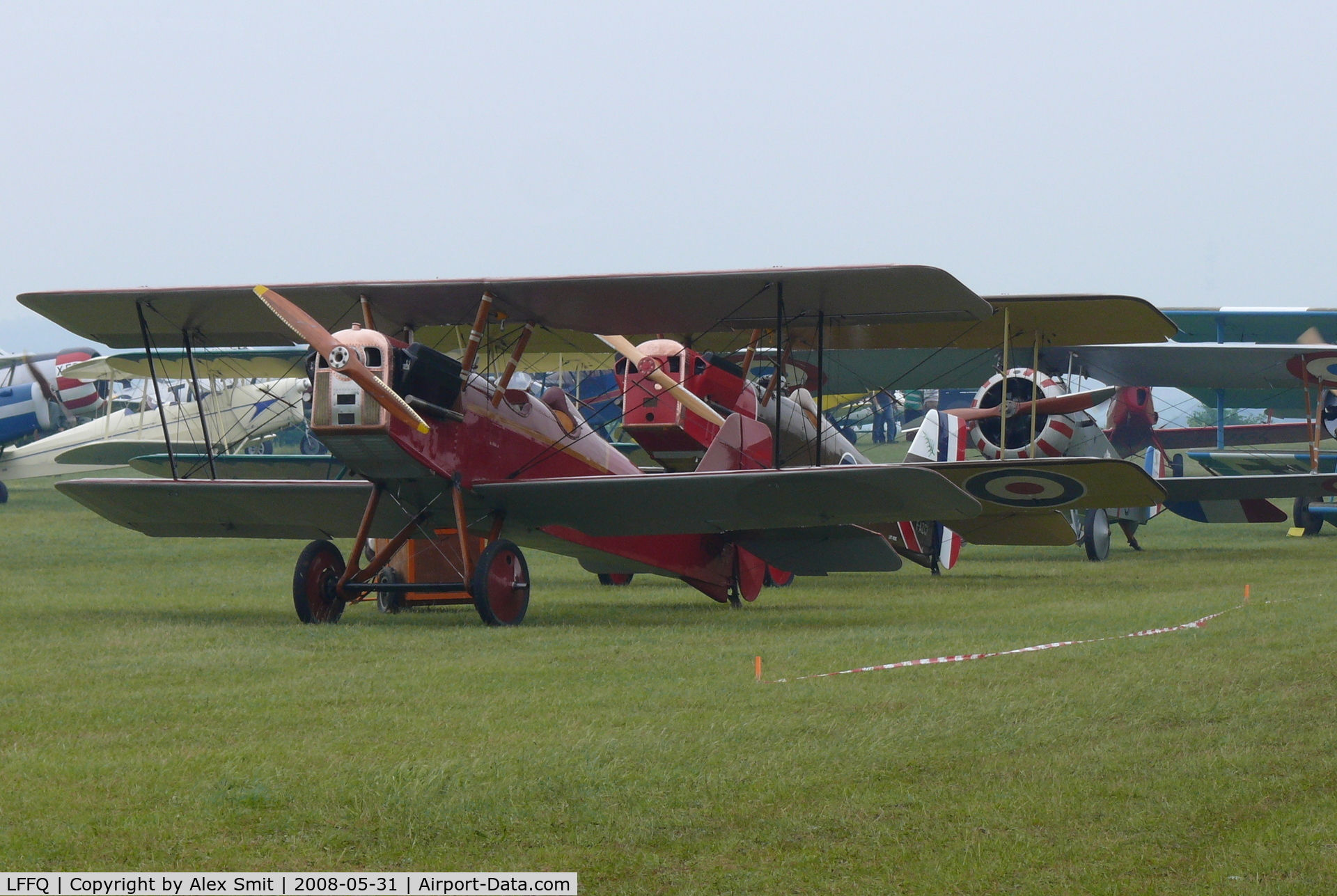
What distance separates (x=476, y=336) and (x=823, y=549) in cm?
353

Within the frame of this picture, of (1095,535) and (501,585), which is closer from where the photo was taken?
(501,585)

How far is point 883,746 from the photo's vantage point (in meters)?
5.34

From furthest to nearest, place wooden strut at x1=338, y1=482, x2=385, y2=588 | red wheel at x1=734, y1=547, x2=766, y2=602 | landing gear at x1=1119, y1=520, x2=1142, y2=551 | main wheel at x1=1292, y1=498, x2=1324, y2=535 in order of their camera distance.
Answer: main wheel at x1=1292, y1=498, x2=1324, y2=535, landing gear at x1=1119, y1=520, x2=1142, y2=551, red wheel at x1=734, y1=547, x2=766, y2=602, wooden strut at x1=338, y1=482, x2=385, y2=588

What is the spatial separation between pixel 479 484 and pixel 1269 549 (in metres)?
11.6

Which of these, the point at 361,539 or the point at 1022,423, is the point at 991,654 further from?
the point at 1022,423

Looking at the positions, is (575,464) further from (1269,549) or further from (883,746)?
(1269,549)

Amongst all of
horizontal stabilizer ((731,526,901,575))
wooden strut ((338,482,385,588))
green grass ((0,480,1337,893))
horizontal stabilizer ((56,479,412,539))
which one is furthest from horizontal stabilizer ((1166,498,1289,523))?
wooden strut ((338,482,385,588))

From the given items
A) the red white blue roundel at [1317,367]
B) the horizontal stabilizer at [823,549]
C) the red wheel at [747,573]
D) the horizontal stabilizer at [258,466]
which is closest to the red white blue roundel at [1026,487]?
the horizontal stabilizer at [823,549]

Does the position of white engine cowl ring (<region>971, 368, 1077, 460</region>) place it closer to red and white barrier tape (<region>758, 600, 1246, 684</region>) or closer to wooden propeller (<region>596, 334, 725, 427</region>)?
wooden propeller (<region>596, 334, 725, 427</region>)

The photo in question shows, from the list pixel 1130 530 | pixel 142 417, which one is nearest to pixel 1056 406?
pixel 1130 530

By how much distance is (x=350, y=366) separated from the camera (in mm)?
9125

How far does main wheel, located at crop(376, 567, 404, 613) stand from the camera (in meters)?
11.8

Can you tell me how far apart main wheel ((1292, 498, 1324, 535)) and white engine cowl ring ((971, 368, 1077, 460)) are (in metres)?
5.31

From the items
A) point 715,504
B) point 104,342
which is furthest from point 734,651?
point 104,342
